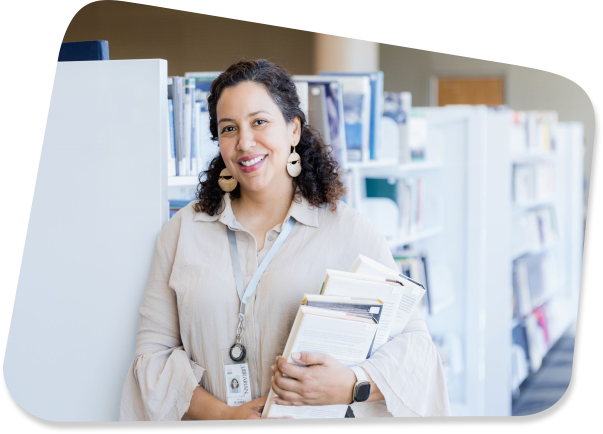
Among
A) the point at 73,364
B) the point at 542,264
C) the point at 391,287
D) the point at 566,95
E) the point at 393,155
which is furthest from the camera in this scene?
the point at 542,264

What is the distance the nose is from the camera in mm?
1324

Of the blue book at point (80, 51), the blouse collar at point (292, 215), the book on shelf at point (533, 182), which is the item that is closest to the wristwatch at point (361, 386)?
the blouse collar at point (292, 215)

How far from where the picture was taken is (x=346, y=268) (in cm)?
142

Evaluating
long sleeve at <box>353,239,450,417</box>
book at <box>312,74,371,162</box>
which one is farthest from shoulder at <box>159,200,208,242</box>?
book at <box>312,74,371,162</box>

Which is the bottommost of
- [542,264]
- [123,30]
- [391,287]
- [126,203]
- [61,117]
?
[542,264]

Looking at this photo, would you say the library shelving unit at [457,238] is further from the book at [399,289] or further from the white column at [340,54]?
the book at [399,289]

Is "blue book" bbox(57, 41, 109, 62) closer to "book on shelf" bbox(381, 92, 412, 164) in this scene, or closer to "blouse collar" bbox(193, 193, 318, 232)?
"blouse collar" bbox(193, 193, 318, 232)

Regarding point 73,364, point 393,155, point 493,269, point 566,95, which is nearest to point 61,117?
point 73,364

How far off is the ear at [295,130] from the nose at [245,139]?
4.5 inches

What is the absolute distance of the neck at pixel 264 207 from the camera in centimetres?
145

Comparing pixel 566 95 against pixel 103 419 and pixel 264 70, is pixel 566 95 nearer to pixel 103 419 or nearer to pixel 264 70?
pixel 264 70

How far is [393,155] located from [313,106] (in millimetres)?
903

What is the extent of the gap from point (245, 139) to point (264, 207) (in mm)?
194

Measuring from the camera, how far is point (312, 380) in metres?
1.32
